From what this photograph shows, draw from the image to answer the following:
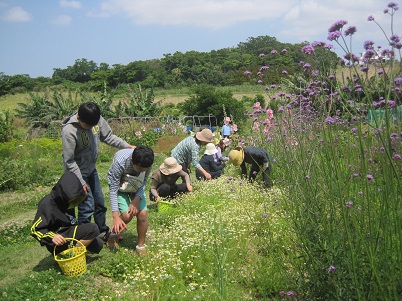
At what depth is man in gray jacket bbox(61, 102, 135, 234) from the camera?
5.00 m

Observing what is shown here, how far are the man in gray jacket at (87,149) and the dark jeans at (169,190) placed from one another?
2.08 metres

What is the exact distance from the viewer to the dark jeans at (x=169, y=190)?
25.3 feet

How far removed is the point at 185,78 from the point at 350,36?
7259 centimetres

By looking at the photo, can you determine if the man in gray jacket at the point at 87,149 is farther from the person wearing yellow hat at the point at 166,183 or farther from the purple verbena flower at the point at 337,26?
the purple verbena flower at the point at 337,26

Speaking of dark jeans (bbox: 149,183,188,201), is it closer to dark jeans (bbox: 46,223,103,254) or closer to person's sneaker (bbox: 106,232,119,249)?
person's sneaker (bbox: 106,232,119,249)

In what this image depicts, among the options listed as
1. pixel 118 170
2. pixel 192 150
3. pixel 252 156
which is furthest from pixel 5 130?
pixel 118 170

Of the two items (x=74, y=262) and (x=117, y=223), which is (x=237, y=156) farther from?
(x=74, y=262)

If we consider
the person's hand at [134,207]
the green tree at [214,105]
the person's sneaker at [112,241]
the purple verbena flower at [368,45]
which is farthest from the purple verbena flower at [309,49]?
the green tree at [214,105]

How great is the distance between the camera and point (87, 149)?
5309mm

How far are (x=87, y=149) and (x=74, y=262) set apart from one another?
4.33 ft

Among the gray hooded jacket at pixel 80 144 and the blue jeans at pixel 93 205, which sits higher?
the gray hooded jacket at pixel 80 144

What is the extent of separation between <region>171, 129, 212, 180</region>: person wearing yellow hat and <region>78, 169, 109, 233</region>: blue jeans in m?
2.43

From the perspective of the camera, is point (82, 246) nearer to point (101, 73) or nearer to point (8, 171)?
point (8, 171)

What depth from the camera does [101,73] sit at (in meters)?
76.4
